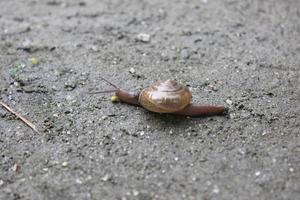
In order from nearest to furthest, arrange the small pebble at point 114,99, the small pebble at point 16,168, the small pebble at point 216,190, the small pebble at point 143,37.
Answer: the small pebble at point 216,190, the small pebble at point 16,168, the small pebble at point 114,99, the small pebble at point 143,37

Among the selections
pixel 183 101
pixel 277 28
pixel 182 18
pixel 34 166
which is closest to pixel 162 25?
pixel 182 18

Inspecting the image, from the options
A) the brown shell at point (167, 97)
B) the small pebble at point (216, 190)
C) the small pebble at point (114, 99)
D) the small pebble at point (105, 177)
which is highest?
the brown shell at point (167, 97)

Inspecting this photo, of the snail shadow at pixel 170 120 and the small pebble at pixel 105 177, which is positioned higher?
the snail shadow at pixel 170 120

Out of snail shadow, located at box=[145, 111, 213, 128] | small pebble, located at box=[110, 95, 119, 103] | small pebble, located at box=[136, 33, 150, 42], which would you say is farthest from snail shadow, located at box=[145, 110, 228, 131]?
small pebble, located at box=[136, 33, 150, 42]

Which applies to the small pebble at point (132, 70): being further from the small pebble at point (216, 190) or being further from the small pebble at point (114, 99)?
the small pebble at point (216, 190)

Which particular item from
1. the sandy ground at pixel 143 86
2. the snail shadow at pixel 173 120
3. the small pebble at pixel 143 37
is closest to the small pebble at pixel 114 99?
the sandy ground at pixel 143 86

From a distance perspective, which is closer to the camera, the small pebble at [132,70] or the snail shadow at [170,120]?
the snail shadow at [170,120]

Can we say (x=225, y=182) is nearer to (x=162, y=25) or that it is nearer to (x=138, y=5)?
(x=162, y=25)
